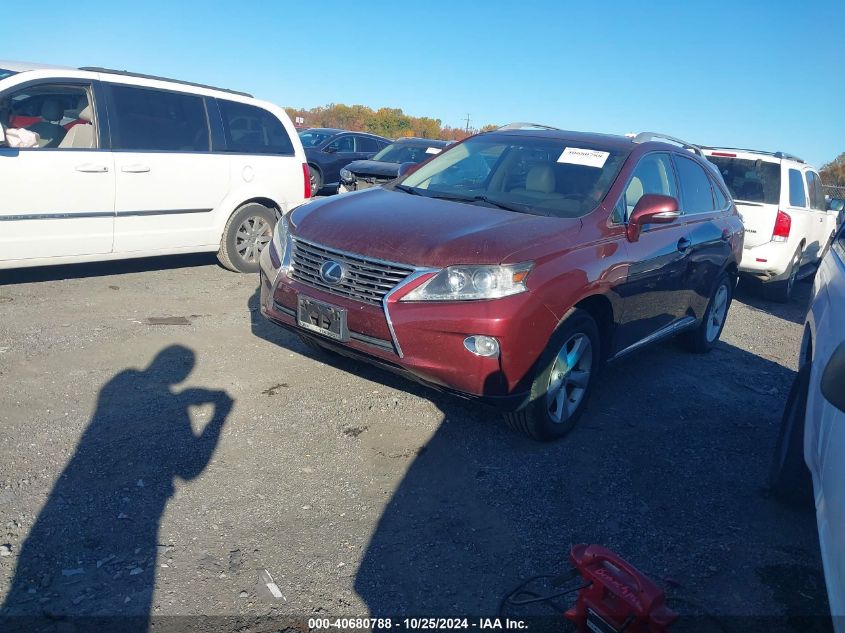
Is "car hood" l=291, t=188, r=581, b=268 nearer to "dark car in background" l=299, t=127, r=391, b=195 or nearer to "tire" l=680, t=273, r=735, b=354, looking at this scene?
"tire" l=680, t=273, r=735, b=354

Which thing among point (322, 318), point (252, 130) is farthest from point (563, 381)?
point (252, 130)

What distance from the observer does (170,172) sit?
655cm

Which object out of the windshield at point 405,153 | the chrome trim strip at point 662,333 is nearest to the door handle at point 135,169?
the chrome trim strip at point 662,333

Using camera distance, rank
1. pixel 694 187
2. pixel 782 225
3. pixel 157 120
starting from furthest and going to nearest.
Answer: pixel 782 225 → pixel 157 120 → pixel 694 187

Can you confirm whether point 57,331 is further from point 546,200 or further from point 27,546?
point 546,200

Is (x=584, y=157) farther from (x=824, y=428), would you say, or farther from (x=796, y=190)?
(x=796, y=190)

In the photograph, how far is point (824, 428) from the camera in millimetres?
2490

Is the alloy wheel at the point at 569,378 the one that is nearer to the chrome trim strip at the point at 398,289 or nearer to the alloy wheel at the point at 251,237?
the chrome trim strip at the point at 398,289

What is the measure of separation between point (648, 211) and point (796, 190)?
5.90 metres

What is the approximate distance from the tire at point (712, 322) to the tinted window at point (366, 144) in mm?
10948

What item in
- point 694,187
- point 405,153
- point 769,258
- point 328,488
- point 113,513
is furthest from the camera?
point 405,153

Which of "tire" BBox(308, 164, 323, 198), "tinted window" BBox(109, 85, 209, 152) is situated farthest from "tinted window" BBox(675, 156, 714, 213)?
"tire" BBox(308, 164, 323, 198)

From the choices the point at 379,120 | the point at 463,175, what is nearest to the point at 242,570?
the point at 463,175

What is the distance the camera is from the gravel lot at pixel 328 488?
108 inches
